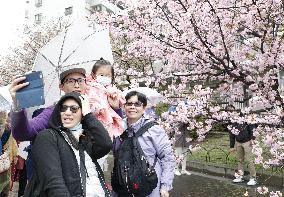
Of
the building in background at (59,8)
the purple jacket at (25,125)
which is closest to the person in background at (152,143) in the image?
the purple jacket at (25,125)

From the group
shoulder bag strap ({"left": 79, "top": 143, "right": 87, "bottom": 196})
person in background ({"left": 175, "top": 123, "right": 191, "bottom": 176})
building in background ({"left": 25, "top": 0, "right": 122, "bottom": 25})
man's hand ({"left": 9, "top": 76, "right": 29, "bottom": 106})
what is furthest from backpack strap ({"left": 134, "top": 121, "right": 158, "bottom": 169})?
building in background ({"left": 25, "top": 0, "right": 122, "bottom": 25})

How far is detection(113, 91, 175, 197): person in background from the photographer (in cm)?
386

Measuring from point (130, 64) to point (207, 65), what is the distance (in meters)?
4.59

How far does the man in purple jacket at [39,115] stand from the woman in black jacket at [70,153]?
0.18 metres

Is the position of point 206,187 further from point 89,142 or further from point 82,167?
point 82,167

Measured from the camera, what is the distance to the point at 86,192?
9.29ft

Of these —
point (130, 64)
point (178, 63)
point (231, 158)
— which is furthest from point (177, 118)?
point (231, 158)

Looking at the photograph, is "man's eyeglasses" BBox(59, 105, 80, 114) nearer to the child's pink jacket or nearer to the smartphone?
the smartphone

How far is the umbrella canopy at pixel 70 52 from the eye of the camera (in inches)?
142

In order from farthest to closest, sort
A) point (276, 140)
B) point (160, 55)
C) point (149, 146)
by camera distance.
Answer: point (160, 55) < point (276, 140) < point (149, 146)

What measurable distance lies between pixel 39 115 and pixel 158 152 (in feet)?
4.10

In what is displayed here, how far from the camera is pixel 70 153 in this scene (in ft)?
9.36

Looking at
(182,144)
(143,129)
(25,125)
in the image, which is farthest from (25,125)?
(182,144)

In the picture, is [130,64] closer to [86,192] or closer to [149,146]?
[149,146]
